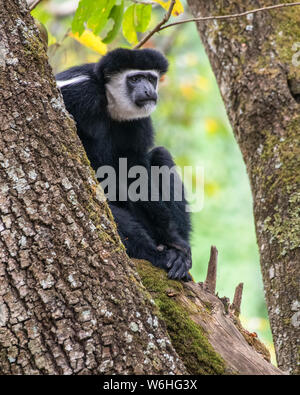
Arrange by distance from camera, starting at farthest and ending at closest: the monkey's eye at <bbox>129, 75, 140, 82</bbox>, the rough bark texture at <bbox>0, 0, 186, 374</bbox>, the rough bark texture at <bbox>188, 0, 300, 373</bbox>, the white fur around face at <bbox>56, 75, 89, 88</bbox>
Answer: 1. the monkey's eye at <bbox>129, 75, 140, 82</bbox>
2. the white fur around face at <bbox>56, 75, 89, 88</bbox>
3. the rough bark texture at <bbox>188, 0, 300, 373</bbox>
4. the rough bark texture at <bbox>0, 0, 186, 374</bbox>

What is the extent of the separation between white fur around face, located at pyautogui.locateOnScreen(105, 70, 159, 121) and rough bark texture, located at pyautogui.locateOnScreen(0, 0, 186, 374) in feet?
6.20

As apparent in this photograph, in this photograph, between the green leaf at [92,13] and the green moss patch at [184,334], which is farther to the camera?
the green leaf at [92,13]

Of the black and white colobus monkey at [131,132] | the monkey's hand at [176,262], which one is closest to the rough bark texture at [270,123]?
the monkey's hand at [176,262]

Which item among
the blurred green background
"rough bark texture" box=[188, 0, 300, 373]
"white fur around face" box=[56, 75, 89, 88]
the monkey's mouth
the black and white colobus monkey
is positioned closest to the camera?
"rough bark texture" box=[188, 0, 300, 373]

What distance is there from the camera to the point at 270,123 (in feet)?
9.84

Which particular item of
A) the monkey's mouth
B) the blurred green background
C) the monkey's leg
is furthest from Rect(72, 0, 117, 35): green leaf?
the blurred green background

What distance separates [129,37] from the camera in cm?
325

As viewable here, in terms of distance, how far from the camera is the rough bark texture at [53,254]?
5.41 feet

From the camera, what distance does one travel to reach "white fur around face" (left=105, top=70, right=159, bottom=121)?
3.87 meters

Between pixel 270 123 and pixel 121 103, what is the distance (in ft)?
4.47

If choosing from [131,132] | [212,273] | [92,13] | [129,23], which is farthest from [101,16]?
[212,273]

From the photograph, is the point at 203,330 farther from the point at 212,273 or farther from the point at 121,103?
the point at 121,103

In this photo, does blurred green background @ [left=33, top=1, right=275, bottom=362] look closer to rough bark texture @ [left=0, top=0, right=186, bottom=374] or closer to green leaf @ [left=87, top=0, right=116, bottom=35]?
green leaf @ [left=87, top=0, right=116, bottom=35]

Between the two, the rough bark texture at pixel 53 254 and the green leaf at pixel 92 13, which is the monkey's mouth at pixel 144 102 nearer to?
the green leaf at pixel 92 13
